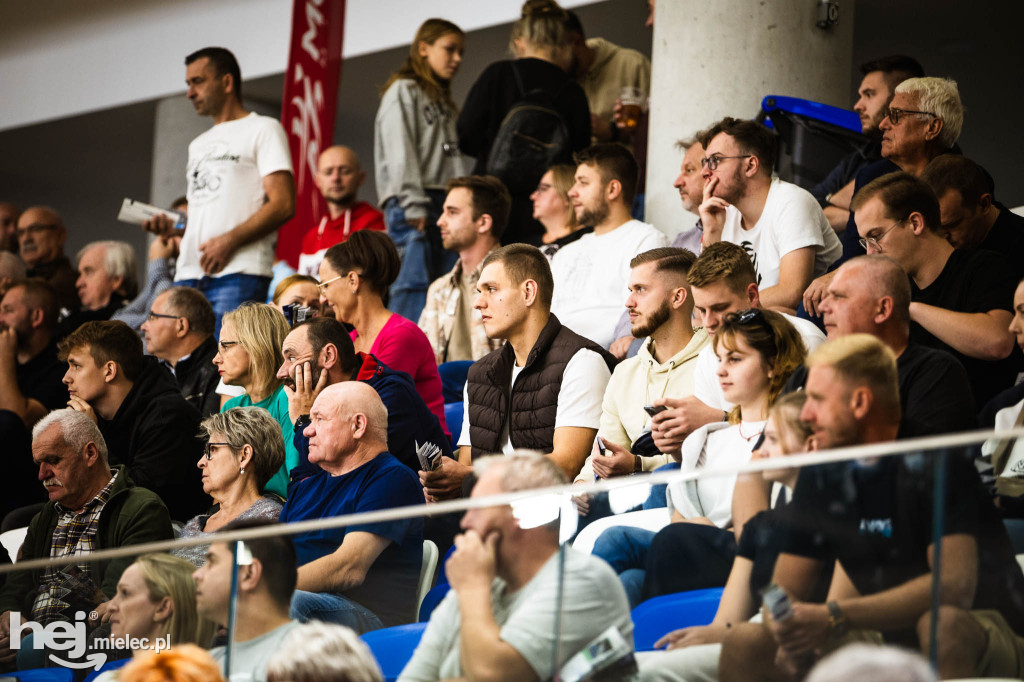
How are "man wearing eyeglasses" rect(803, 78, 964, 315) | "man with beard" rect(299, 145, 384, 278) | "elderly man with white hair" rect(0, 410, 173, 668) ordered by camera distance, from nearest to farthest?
"elderly man with white hair" rect(0, 410, 173, 668) → "man wearing eyeglasses" rect(803, 78, 964, 315) → "man with beard" rect(299, 145, 384, 278)

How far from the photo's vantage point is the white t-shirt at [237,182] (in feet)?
19.2

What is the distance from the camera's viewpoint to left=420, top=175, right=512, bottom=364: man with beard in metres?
5.41

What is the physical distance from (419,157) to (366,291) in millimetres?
1625

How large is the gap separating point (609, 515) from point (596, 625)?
21 centimetres

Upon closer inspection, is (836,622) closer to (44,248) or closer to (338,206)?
(338,206)

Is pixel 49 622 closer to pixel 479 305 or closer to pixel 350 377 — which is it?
pixel 350 377

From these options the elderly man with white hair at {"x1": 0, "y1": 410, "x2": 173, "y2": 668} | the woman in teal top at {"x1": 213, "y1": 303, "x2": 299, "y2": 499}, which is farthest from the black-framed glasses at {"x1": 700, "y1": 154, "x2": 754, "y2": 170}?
the elderly man with white hair at {"x1": 0, "y1": 410, "x2": 173, "y2": 668}

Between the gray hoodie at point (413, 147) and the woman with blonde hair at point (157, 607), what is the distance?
3.51m

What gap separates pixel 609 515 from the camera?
8.00 feet

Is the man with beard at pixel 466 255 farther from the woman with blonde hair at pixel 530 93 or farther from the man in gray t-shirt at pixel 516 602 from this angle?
the man in gray t-shirt at pixel 516 602

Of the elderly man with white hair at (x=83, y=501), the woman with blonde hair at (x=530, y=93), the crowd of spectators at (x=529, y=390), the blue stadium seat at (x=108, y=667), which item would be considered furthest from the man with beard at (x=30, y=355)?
the blue stadium seat at (x=108, y=667)

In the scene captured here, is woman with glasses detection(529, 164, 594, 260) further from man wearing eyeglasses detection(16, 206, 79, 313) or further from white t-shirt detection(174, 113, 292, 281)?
man wearing eyeglasses detection(16, 206, 79, 313)

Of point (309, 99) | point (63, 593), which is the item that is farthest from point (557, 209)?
point (63, 593)

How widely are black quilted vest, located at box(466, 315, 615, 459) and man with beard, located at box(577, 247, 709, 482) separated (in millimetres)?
197
